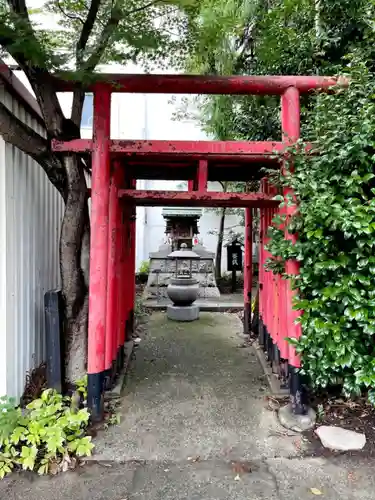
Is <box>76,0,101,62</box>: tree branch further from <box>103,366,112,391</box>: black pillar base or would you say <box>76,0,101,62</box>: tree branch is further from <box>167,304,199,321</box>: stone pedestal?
<box>167,304,199,321</box>: stone pedestal

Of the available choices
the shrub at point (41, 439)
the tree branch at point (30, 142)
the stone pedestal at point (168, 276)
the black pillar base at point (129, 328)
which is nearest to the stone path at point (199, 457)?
the shrub at point (41, 439)

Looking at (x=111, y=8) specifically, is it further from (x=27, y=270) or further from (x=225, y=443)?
(x=225, y=443)

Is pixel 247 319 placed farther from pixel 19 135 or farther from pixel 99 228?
pixel 19 135

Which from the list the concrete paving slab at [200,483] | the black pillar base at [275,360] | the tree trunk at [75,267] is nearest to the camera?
the concrete paving slab at [200,483]

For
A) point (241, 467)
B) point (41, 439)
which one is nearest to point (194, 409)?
point (241, 467)

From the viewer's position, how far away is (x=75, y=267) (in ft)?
11.4

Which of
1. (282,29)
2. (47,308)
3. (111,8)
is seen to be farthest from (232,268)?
(111,8)

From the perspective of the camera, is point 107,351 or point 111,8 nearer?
point 111,8

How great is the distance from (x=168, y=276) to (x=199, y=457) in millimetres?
7205

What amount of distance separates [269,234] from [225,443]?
73.9 inches

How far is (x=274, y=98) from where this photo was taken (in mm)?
5738

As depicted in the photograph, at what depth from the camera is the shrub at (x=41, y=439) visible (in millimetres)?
2525

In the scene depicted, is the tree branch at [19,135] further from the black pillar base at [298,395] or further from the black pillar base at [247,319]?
the black pillar base at [247,319]

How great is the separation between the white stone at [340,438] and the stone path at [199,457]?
0.42 ft
